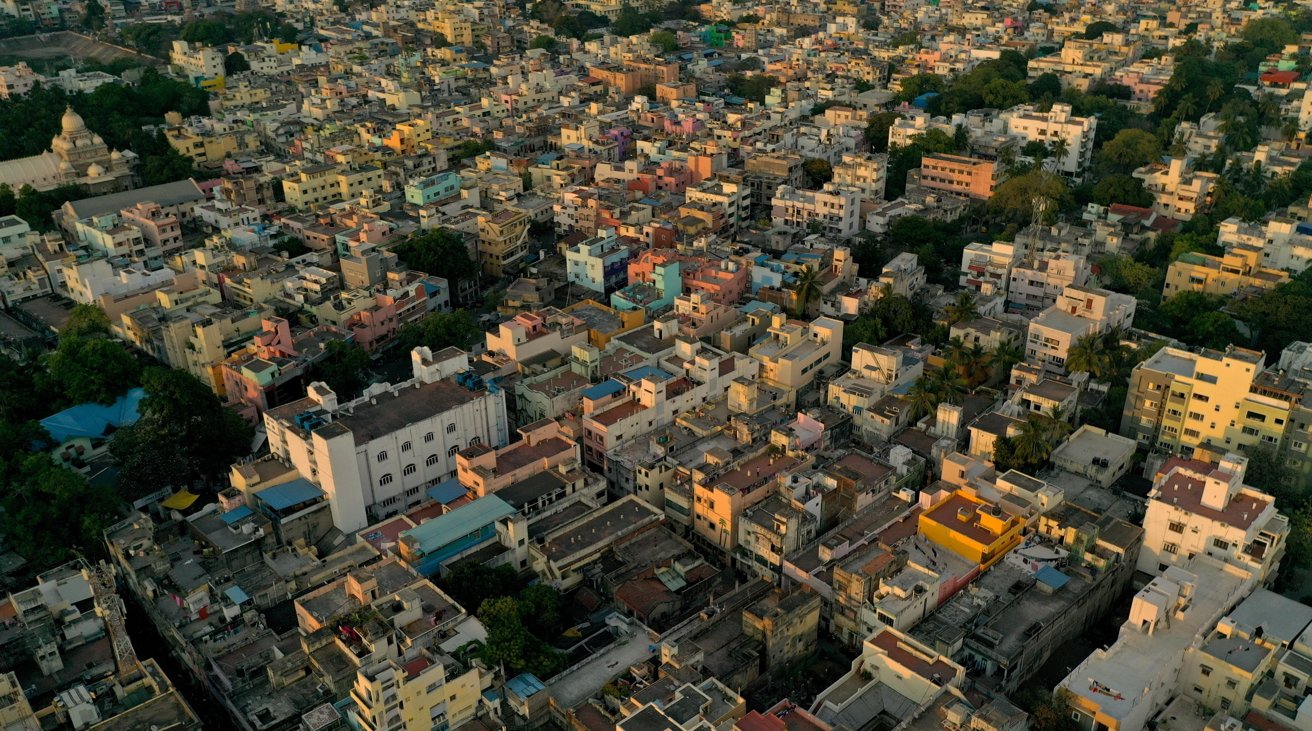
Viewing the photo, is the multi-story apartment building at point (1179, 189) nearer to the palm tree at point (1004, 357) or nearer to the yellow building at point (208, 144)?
the palm tree at point (1004, 357)

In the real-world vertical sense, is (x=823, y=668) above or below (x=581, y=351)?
below

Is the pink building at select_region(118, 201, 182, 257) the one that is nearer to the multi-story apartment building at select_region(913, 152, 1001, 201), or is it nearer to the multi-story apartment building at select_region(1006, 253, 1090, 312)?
the multi-story apartment building at select_region(913, 152, 1001, 201)

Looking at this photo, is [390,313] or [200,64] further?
[200,64]

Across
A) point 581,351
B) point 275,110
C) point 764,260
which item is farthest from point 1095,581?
point 275,110

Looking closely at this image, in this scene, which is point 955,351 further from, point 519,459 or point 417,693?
point 417,693

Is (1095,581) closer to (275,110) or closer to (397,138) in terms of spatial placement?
(397,138)

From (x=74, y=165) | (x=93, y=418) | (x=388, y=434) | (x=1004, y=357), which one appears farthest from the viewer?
(x=74, y=165)

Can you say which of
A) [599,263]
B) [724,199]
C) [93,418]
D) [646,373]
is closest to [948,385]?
[646,373]

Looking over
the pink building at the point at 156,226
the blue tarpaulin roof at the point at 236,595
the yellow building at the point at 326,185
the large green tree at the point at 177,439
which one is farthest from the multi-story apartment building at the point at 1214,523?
the pink building at the point at 156,226
